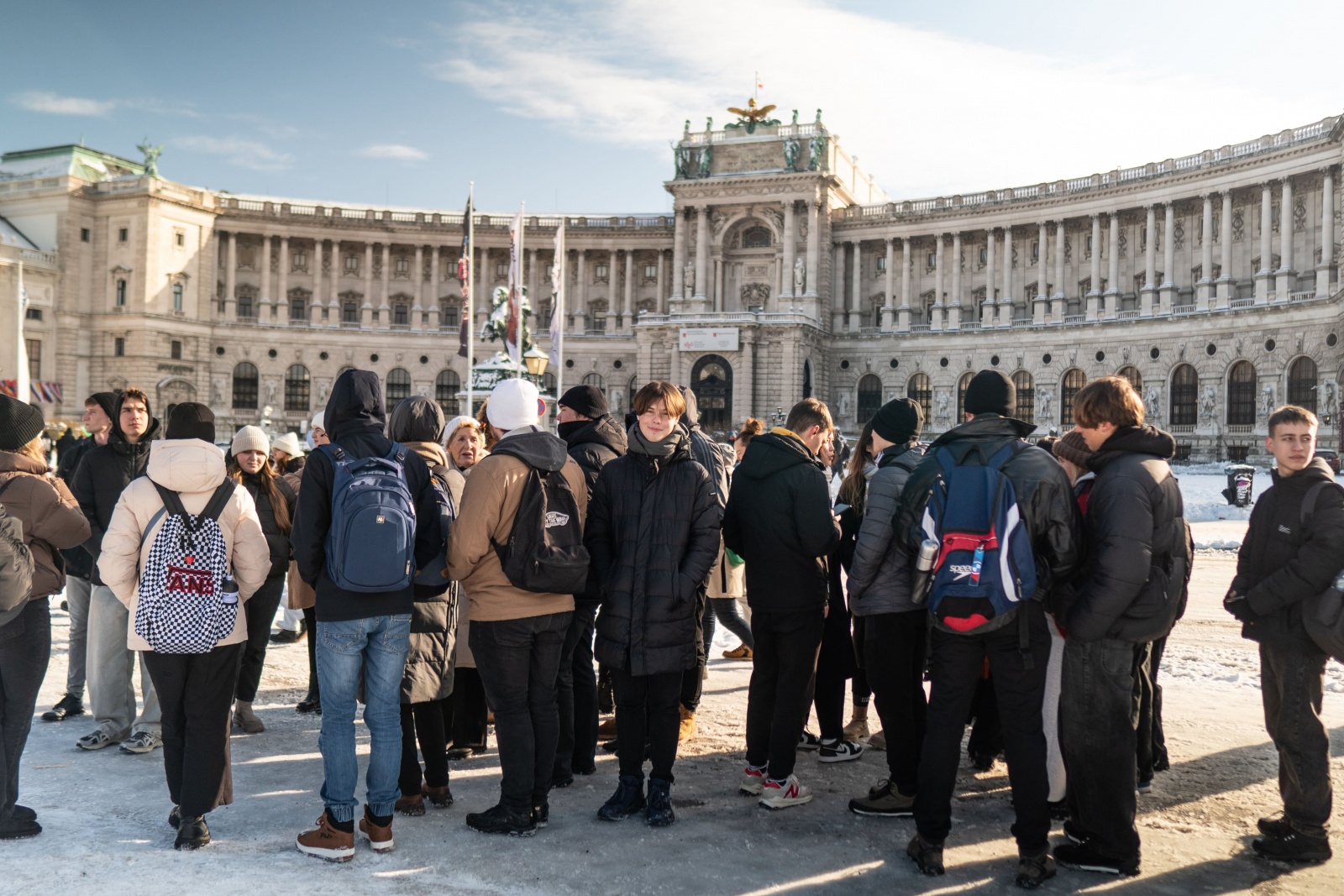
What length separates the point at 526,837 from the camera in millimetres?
5797

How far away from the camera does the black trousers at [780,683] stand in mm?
6363

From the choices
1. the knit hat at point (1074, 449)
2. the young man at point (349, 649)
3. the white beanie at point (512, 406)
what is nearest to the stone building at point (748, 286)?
the knit hat at point (1074, 449)

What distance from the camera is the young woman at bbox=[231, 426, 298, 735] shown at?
7.87 metres

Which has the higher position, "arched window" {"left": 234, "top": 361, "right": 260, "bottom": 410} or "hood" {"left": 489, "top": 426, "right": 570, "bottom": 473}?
"arched window" {"left": 234, "top": 361, "right": 260, "bottom": 410}

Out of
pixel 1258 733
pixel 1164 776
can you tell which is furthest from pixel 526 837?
pixel 1258 733

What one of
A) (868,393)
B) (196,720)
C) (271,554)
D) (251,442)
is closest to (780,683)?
(196,720)

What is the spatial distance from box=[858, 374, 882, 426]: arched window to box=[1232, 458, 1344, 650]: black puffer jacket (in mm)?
53353

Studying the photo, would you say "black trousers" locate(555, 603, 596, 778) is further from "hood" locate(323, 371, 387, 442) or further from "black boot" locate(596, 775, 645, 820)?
"hood" locate(323, 371, 387, 442)

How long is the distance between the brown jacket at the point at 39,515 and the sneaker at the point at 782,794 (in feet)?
14.4

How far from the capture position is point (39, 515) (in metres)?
5.95

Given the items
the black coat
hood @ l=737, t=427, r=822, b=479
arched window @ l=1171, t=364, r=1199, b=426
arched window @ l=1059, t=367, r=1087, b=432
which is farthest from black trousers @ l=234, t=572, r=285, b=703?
arched window @ l=1059, t=367, r=1087, b=432

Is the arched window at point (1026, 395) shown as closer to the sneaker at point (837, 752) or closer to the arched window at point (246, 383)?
the arched window at point (246, 383)

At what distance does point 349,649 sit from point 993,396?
3840 millimetres

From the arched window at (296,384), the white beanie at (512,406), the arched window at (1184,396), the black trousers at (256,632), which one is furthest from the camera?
the arched window at (296,384)
